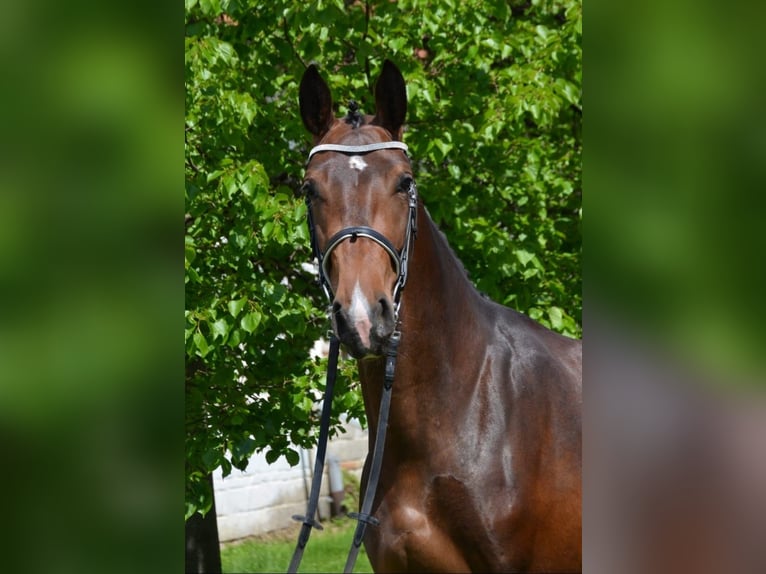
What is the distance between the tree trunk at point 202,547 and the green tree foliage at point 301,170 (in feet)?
4.96

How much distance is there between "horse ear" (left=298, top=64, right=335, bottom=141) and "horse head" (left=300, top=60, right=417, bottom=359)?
5.9 inches

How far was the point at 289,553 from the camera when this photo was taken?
8234mm

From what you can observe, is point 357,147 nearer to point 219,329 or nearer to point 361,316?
point 361,316

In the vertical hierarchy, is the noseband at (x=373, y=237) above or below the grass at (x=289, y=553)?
above

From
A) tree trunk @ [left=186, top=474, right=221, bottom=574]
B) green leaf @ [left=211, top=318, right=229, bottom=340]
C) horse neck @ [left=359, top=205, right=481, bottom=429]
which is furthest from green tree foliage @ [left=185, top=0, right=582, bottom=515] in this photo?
tree trunk @ [left=186, top=474, right=221, bottom=574]

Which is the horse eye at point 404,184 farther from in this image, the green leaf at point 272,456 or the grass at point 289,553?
the grass at point 289,553

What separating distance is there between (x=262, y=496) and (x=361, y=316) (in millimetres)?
6718

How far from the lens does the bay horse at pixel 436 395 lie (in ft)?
9.64

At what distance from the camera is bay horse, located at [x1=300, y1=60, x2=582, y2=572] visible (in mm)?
2938

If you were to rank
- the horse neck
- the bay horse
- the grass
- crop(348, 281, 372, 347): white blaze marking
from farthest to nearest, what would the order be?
the grass
the horse neck
the bay horse
crop(348, 281, 372, 347): white blaze marking

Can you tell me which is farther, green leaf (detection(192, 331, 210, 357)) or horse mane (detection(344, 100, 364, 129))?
green leaf (detection(192, 331, 210, 357))

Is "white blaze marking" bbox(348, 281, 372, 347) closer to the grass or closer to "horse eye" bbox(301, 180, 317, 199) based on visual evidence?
"horse eye" bbox(301, 180, 317, 199)
